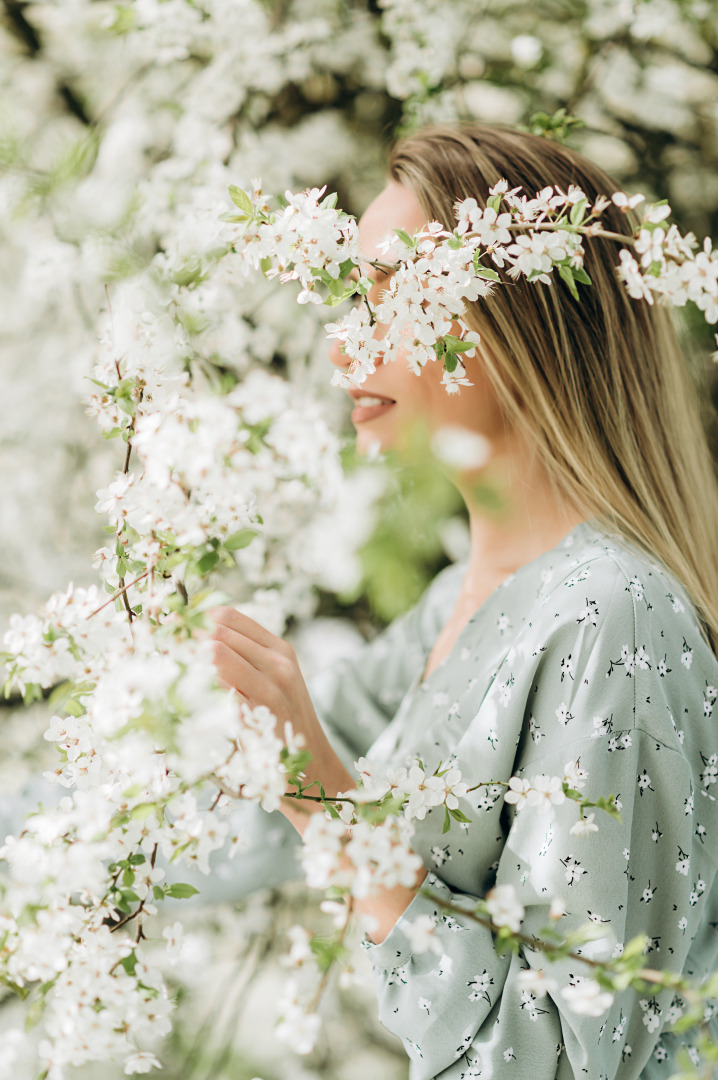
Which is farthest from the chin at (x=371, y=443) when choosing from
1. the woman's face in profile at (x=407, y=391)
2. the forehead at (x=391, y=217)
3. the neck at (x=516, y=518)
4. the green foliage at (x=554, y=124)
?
the green foliage at (x=554, y=124)

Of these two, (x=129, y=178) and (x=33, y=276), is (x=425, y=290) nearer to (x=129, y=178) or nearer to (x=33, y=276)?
(x=33, y=276)

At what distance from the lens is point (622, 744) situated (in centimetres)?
77

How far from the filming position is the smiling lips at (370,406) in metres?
1.00

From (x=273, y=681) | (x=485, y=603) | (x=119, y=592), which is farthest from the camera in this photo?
(x=485, y=603)

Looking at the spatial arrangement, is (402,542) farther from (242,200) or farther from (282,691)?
(242,200)

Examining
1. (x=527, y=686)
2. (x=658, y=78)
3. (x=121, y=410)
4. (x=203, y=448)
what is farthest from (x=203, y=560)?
(x=658, y=78)

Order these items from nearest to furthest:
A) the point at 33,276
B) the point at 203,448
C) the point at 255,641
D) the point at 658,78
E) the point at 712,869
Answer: the point at 203,448 → the point at 255,641 → the point at 712,869 → the point at 33,276 → the point at 658,78

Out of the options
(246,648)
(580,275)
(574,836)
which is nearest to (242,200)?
(580,275)

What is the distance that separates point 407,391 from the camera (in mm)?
958

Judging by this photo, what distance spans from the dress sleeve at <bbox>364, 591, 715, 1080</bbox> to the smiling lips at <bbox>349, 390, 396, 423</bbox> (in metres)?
0.38

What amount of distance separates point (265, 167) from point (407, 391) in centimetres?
70

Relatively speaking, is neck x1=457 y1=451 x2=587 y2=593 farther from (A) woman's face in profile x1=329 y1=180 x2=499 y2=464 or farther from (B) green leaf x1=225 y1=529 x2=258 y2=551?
(B) green leaf x1=225 y1=529 x2=258 y2=551

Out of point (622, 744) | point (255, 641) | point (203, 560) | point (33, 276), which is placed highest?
point (33, 276)

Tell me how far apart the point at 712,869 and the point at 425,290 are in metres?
0.73
